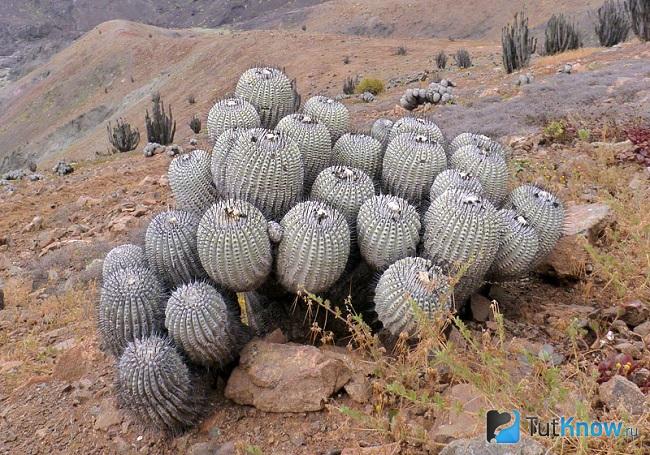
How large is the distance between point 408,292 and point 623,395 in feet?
3.40

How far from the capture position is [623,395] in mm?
2365

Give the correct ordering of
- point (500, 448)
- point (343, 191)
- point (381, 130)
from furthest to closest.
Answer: point (381, 130) < point (343, 191) < point (500, 448)

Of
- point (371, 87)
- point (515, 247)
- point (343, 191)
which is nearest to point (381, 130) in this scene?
point (343, 191)

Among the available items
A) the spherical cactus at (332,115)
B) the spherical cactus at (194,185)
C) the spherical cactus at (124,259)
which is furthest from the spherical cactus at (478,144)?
the spherical cactus at (124,259)

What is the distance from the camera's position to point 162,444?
10.1ft

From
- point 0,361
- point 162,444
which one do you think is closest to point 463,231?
point 162,444

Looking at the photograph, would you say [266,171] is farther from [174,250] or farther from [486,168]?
[486,168]

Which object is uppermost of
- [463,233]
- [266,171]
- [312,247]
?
[266,171]

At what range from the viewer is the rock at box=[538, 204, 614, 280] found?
13.0 ft

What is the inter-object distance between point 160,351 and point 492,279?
82.9 inches

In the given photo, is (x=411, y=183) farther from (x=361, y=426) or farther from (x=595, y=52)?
(x=595, y=52)

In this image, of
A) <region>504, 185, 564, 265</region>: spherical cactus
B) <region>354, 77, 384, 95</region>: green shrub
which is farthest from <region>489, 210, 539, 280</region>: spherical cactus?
<region>354, 77, 384, 95</region>: green shrub

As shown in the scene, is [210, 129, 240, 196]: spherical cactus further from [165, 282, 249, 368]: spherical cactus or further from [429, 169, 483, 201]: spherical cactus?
[429, 169, 483, 201]: spherical cactus

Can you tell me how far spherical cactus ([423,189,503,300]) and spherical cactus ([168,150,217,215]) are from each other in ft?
5.00
